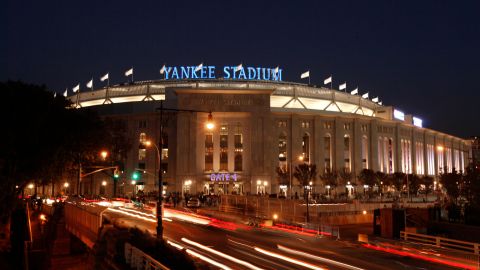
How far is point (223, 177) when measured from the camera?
311ft

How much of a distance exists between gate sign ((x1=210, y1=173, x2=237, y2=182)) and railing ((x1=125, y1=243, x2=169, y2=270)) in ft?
237

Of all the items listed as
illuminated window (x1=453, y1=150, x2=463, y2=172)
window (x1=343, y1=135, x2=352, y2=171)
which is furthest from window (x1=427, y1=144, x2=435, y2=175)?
window (x1=343, y1=135, x2=352, y2=171)

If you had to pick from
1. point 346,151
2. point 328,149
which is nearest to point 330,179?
point 328,149

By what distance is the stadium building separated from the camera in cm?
9588

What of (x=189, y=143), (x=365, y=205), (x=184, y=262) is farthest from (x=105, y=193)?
(x=184, y=262)

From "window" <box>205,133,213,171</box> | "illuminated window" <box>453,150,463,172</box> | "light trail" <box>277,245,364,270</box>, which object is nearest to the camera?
"light trail" <box>277,245,364,270</box>

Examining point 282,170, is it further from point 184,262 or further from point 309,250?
point 184,262

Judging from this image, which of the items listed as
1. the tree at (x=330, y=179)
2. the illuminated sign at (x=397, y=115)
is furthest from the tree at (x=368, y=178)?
the illuminated sign at (x=397, y=115)

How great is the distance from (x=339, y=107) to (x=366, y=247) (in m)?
92.3

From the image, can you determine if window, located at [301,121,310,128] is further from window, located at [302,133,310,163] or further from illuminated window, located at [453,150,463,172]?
illuminated window, located at [453,150,463,172]

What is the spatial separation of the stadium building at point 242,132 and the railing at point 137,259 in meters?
61.0

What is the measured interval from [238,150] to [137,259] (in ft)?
253

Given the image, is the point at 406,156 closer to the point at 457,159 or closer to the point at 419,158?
the point at 419,158

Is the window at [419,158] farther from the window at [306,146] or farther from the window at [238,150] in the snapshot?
the window at [238,150]
